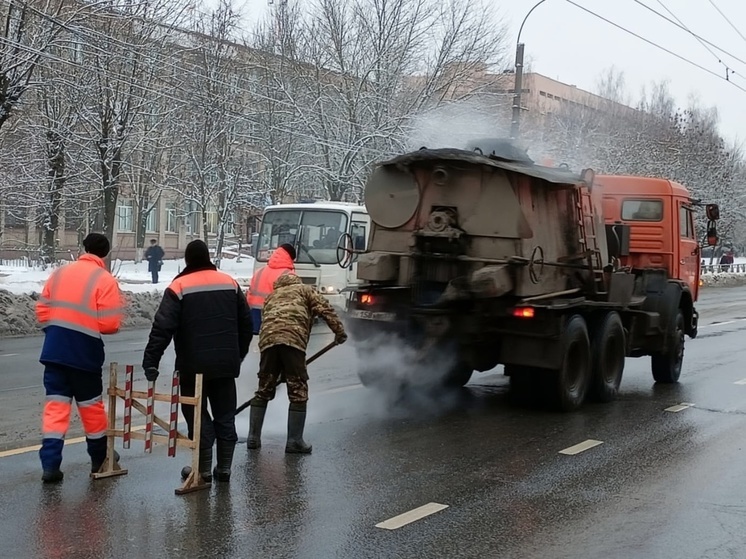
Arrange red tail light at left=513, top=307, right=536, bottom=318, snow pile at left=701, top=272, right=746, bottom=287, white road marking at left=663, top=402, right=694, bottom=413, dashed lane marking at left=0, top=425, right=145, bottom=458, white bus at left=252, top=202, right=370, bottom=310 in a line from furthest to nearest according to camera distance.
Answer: snow pile at left=701, top=272, right=746, bottom=287 < white bus at left=252, top=202, right=370, bottom=310 < white road marking at left=663, top=402, right=694, bottom=413 < red tail light at left=513, top=307, right=536, bottom=318 < dashed lane marking at left=0, top=425, right=145, bottom=458

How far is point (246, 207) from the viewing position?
40.6 m

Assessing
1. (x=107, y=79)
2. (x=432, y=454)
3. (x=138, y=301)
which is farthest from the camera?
(x=107, y=79)

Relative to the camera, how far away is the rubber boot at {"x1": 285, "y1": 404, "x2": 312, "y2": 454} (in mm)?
7781

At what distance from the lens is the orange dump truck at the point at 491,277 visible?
9.67 m

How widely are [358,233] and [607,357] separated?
909 cm

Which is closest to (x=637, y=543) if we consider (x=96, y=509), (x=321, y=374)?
(x=96, y=509)

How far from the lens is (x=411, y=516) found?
243 inches

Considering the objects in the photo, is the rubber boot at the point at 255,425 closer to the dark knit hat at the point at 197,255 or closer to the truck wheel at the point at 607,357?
the dark knit hat at the point at 197,255

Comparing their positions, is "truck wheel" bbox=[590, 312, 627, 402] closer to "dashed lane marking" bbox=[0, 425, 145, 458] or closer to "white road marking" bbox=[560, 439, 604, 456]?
"white road marking" bbox=[560, 439, 604, 456]

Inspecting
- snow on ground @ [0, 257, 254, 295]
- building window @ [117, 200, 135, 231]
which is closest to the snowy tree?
snow on ground @ [0, 257, 254, 295]

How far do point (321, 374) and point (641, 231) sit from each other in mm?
4699

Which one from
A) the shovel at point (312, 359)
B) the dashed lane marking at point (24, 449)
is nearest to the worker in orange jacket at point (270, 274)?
the shovel at point (312, 359)

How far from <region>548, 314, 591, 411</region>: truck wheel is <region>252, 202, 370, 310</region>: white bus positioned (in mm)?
9039

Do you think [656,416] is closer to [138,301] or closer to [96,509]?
[96,509]
